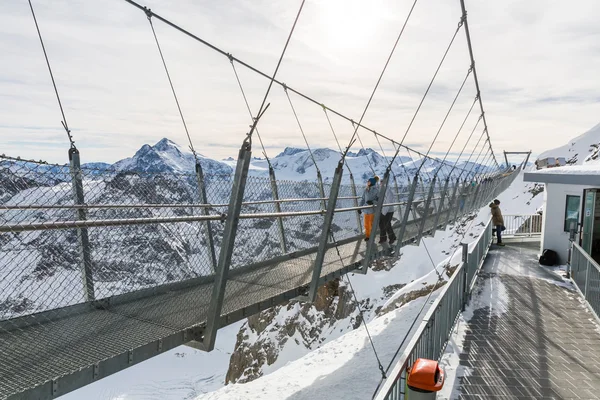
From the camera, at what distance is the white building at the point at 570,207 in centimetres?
888

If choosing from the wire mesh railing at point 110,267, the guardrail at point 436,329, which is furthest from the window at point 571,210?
the wire mesh railing at point 110,267

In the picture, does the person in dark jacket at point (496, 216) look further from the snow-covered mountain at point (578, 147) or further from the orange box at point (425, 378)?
the snow-covered mountain at point (578, 147)

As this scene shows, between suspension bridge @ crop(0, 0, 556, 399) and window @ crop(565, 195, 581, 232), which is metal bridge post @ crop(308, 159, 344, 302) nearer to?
suspension bridge @ crop(0, 0, 556, 399)

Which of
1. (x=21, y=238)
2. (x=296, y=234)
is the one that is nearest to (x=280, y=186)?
(x=296, y=234)

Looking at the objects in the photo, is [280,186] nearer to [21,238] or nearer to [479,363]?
[479,363]

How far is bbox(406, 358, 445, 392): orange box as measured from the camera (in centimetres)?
309

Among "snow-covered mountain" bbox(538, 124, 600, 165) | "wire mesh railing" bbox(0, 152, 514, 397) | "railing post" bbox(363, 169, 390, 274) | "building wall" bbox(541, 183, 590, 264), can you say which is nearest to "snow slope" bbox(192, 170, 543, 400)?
"building wall" bbox(541, 183, 590, 264)

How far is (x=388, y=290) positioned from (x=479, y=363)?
84.4 ft

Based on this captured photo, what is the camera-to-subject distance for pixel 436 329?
4.67m

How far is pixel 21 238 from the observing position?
10.4ft

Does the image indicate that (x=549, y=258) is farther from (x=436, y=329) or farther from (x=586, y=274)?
(x=436, y=329)

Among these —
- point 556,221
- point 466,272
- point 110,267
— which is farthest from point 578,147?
point 110,267

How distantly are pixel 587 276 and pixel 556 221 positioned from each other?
405cm

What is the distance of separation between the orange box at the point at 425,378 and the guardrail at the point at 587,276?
15.4ft
